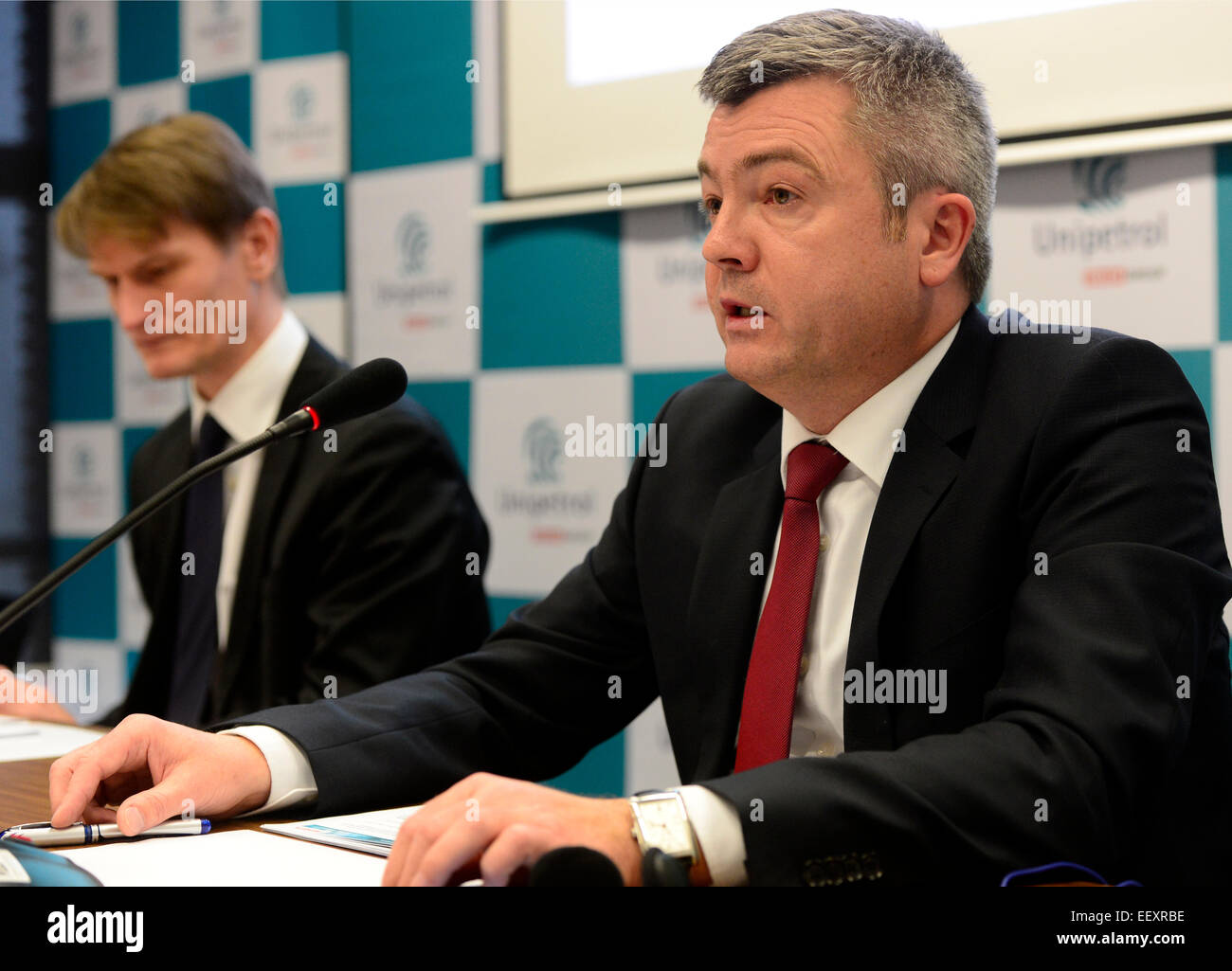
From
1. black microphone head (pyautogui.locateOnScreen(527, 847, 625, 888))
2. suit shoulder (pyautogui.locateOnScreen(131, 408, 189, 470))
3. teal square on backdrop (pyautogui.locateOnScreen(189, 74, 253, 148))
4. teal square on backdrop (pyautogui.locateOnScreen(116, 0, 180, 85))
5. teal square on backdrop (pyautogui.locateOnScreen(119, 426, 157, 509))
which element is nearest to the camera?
black microphone head (pyautogui.locateOnScreen(527, 847, 625, 888))

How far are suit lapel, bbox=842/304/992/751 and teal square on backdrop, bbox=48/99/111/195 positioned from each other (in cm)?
325

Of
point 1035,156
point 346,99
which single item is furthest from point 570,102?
point 1035,156

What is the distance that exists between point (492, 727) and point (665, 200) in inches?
61.0

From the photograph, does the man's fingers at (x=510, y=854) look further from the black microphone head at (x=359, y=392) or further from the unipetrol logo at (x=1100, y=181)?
the unipetrol logo at (x=1100, y=181)

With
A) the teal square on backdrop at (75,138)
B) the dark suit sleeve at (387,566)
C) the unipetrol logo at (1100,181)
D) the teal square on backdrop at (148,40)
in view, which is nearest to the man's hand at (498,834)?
the dark suit sleeve at (387,566)

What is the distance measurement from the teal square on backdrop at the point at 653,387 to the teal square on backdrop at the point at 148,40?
1.81m

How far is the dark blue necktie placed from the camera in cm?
215

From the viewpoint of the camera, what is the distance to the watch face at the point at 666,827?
0.91 meters

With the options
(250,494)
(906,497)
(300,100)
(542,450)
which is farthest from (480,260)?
(906,497)

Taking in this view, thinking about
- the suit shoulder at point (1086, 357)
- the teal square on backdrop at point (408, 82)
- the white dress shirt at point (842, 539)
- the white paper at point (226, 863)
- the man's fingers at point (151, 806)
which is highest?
the teal square on backdrop at point (408, 82)

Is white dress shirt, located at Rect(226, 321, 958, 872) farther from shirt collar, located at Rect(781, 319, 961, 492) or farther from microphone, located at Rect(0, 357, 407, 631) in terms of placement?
microphone, located at Rect(0, 357, 407, 631)

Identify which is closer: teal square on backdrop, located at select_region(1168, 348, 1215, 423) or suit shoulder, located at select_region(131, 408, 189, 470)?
teal square on backdrop, located at select_region(1168, 348, 1215, 423)

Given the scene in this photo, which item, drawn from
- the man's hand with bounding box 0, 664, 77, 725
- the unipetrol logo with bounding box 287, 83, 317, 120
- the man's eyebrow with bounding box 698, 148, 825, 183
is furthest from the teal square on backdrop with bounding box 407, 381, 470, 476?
the man's eyebrow with bounding box 698, 148, 825, 183
